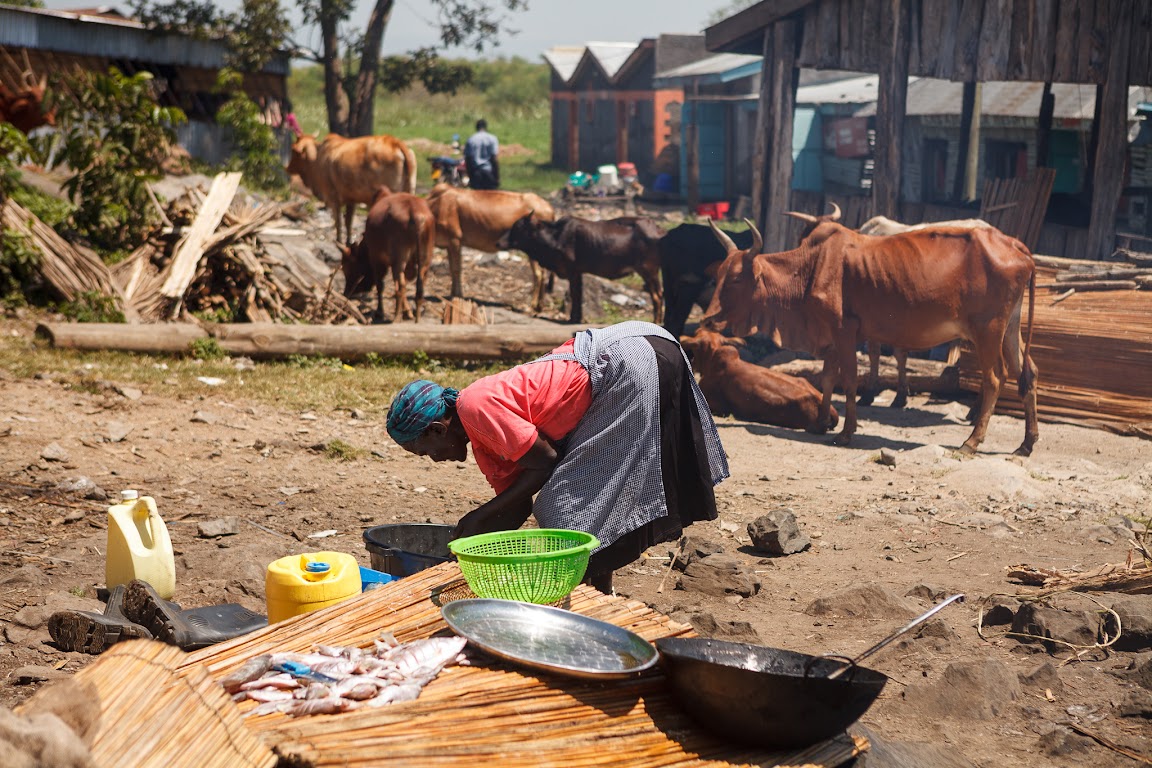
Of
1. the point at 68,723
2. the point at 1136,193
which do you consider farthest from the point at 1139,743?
the point at 1136,193

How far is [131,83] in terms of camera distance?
553 inches

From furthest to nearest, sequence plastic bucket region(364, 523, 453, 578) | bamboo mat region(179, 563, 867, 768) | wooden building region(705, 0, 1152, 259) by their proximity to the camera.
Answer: wooden building region(705, 0, 1152, 259) < plastic bucket region(364, 523, 453, 578) < bamboo mat region(179, 563, 867, 768)

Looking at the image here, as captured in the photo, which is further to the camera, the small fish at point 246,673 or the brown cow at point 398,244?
the brown cow at point 398,244

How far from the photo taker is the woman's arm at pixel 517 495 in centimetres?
409

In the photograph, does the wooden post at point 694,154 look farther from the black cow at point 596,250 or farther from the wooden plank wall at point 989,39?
the wooden plank wall at point 989,39

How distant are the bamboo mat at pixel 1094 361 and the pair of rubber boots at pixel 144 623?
7.39 metres

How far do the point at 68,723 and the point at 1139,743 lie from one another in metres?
3.44

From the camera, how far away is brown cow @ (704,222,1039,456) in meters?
9.37

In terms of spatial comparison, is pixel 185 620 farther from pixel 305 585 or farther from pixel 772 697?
pixel 772 697

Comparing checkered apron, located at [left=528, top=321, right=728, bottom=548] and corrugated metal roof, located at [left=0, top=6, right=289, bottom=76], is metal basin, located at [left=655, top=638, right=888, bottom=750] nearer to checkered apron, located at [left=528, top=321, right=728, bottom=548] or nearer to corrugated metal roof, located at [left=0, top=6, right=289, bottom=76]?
checkered apron, located at [left=528, top=321, right=728, bottom=548]

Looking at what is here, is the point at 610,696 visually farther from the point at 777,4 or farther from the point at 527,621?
the point at 777,4

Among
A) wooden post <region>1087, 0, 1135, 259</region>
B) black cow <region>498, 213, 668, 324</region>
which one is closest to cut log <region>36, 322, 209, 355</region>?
black cow <region>498, 213, 668, 324</region>

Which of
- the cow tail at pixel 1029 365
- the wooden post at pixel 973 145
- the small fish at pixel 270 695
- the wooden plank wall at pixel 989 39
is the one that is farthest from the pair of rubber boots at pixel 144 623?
the wooden post at pixel 973 145

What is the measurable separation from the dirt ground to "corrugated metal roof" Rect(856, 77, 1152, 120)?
705 cm
